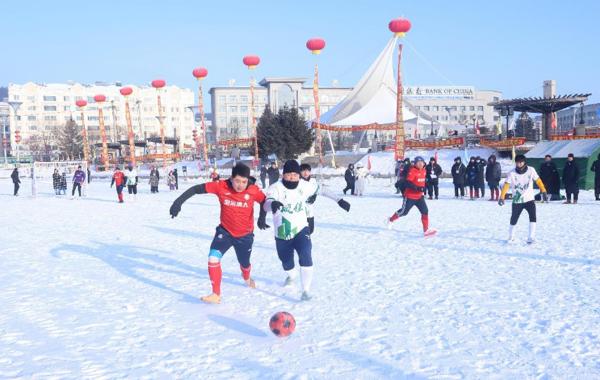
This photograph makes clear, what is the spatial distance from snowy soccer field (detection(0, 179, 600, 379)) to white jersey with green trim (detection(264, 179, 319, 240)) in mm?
796

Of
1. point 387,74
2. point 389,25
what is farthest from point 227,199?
point 387,74

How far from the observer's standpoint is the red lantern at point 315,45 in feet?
76.6

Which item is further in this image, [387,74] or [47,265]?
[387,74]

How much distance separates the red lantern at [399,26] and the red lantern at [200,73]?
1234cm

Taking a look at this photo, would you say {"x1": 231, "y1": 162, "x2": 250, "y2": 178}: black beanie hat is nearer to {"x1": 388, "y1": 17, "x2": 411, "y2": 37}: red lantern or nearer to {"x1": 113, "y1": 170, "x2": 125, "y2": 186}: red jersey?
{"x1": 113, "y1": 170, "x2": 125, "y2": 186}: red jersey

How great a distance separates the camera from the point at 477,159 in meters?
17.5

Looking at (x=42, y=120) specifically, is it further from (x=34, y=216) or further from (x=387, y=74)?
(x=34, y=216)

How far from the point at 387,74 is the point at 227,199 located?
115 feet

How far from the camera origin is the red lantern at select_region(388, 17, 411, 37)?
24.2 meters

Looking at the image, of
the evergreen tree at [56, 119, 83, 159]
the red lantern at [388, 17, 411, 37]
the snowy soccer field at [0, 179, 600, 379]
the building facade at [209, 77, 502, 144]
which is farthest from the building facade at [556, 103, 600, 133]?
the snowy soccer field at [0, 179, 600, 379]

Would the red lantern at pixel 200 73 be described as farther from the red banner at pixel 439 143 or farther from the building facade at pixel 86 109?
the building facade at pixel 86 109

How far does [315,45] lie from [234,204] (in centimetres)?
1930

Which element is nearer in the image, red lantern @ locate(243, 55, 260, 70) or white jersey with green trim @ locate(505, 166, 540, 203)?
white jersey with green trim @ locate(505, 166, 540, 203)

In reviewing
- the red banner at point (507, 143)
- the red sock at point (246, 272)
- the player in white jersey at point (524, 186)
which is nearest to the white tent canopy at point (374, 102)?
the red banner at point (507, 143)
